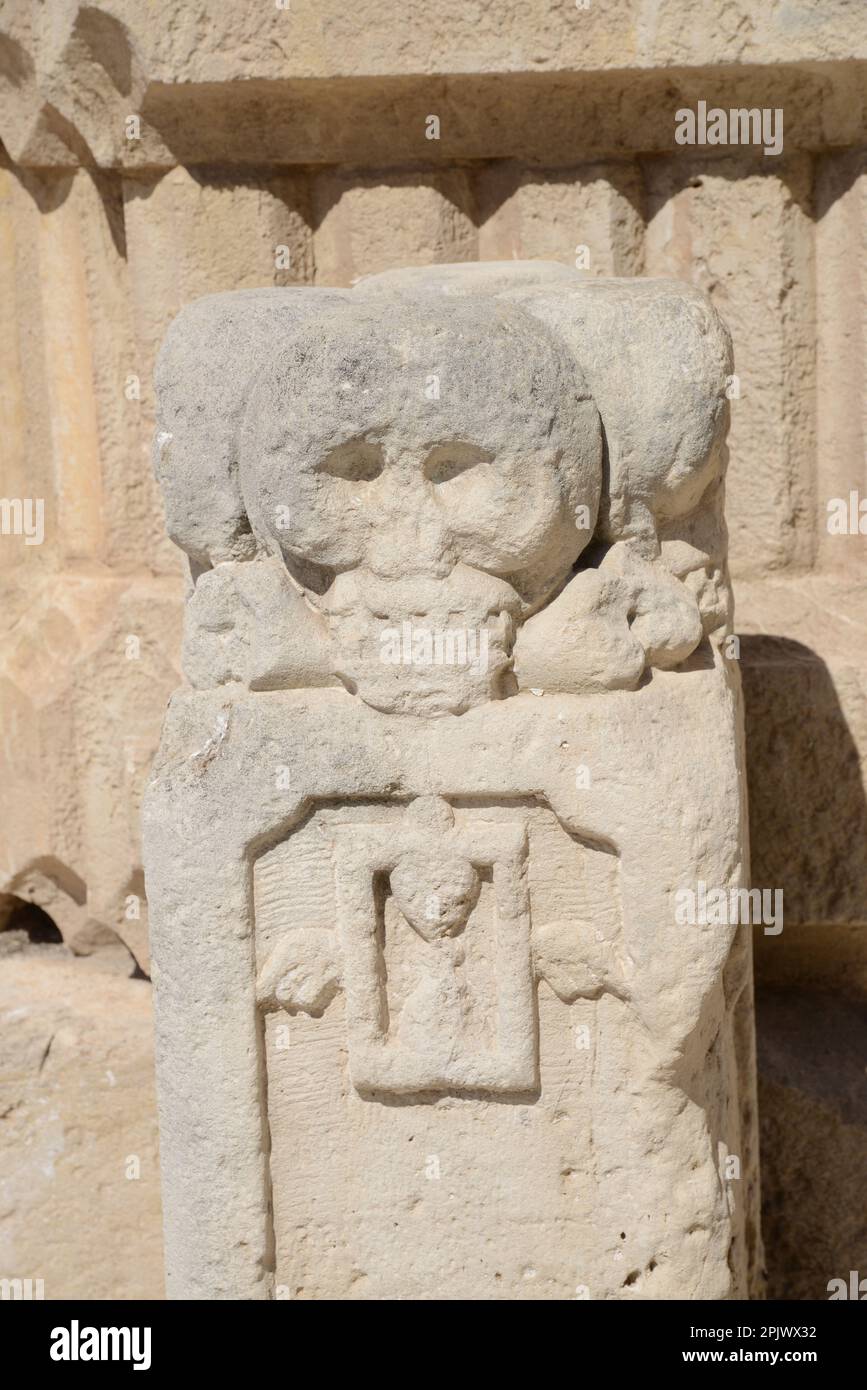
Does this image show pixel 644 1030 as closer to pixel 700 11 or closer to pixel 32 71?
pixel 700 11

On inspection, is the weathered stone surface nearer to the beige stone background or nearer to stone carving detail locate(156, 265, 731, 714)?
the beige stone background

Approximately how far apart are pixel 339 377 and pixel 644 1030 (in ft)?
2.85

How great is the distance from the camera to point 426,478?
7.00 feet

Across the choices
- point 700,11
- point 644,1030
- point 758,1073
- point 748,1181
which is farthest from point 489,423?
point 758,1073

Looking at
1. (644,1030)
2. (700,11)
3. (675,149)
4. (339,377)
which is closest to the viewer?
(339,377)

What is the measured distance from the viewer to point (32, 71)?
2.97 metres

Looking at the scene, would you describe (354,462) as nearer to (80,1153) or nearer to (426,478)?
(426,478)

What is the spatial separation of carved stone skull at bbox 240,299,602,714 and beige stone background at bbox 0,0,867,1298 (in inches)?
31.8

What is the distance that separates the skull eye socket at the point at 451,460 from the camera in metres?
2.10

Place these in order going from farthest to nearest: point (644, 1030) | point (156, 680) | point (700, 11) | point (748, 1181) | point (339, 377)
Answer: point (156, 680), point (700, 11), point (748, 1181), point (644, 1030), point (339, 377)

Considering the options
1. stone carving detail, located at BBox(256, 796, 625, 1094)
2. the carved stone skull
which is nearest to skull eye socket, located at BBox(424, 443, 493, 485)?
the carved stone skull

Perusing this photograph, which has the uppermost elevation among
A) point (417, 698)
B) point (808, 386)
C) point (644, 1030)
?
point (808, 386)

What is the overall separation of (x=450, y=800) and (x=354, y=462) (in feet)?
1.39

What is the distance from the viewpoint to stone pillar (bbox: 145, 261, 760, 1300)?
2.12 meters
